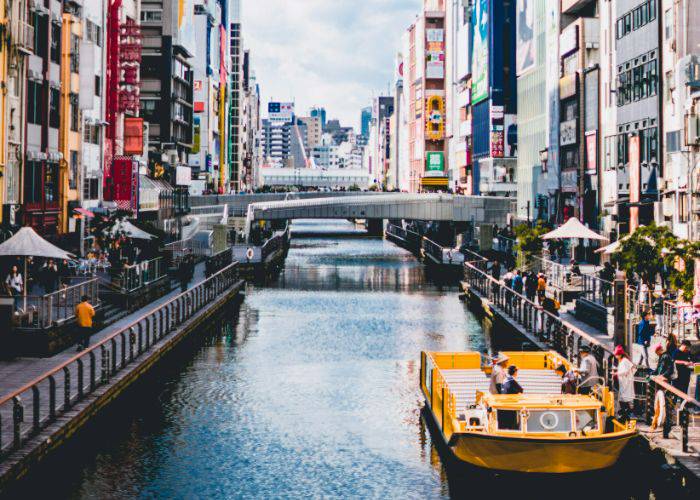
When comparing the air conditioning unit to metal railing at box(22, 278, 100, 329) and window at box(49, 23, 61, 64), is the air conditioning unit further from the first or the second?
window at box(49, 23, 61, 64)

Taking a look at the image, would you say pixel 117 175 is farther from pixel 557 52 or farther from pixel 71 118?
pixel 557 52

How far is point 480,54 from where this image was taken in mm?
150125

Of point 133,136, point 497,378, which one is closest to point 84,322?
point 497,378

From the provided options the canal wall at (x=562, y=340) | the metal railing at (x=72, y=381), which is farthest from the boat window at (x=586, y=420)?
the metal railing at (x=72, y=381)

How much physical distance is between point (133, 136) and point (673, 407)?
65.0 metres

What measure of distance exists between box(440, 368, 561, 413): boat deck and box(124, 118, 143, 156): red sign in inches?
2244

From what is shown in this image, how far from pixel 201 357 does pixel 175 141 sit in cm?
8889

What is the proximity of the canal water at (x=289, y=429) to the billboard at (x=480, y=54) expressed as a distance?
95185 mm

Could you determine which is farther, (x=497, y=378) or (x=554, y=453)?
(x=497, y=378)

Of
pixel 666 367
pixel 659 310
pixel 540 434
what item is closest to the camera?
pixel 540 434

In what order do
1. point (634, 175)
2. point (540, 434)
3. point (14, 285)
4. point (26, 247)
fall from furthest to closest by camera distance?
point (634, 175)
point (14, 285)
point (26, 247)
point (540, 434)

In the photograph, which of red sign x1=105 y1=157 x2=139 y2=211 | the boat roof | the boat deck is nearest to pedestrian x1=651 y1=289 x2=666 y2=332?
the boat deck

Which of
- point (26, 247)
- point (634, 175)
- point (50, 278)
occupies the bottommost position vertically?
point (50, 278)

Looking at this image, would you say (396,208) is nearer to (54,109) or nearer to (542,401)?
(54,109)
